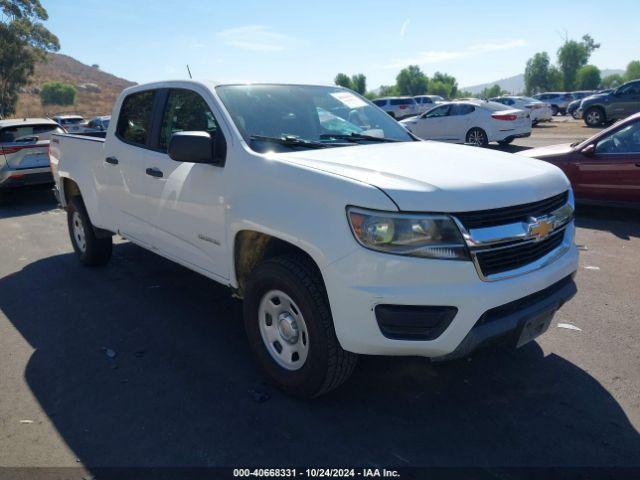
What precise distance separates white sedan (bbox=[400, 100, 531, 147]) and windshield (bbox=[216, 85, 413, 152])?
37.3 feet

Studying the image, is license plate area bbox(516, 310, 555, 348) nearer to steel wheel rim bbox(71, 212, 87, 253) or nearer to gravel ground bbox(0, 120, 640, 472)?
gravel ground bbox(0, 120, 640, 472)

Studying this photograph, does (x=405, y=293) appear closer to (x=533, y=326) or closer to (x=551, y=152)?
(x=533, y=326)

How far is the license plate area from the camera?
2748 millimetres

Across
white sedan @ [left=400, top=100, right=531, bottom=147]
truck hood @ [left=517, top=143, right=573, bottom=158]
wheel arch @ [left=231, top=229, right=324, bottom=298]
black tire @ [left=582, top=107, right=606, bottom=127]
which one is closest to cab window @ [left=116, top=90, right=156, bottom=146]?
wheel arch @ [left=231, top=229, right=324, bottom=298]

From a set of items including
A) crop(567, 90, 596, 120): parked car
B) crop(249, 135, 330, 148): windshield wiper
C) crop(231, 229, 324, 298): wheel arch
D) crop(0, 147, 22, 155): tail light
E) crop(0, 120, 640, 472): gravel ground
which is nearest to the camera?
crop(0, 120, 640, 472): gravel ground

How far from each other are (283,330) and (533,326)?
1.42m

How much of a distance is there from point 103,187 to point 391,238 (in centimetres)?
361

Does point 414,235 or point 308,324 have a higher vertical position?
point 414,235

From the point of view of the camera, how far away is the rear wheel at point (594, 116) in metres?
22.7

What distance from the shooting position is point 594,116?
23.0 m

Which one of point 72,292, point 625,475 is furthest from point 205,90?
point 625,475

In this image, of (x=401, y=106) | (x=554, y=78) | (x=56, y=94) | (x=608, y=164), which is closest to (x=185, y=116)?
(x=608, y=164)

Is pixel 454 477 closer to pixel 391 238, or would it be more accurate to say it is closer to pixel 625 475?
pixel 625 475

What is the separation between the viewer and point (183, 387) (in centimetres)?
335
